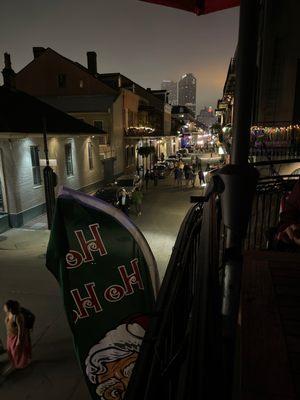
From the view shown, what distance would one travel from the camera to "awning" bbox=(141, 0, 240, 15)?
3284mm

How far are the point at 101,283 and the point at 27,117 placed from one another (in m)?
14.5

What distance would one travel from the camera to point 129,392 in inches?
41.6

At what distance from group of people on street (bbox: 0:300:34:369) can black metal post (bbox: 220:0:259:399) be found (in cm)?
543

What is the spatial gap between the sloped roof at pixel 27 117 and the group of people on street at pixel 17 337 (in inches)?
324

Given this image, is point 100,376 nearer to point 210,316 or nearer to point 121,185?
point 210,316

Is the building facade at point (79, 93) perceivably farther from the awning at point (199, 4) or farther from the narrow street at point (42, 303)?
the awning at point (199, 4)

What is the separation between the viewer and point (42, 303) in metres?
8.40

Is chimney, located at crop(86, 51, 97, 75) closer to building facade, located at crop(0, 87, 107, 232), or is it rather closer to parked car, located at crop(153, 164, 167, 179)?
parked car, located at crop(153, 164, 167, 179)

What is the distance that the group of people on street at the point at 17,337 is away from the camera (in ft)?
19.2

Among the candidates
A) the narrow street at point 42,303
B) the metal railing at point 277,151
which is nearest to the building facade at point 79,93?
the narrow street at point 42,303

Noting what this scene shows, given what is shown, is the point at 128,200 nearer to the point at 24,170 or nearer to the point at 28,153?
the point at 24,170

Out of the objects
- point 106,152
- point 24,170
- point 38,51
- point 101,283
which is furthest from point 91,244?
point 38,51

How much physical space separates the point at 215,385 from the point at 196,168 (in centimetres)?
3243

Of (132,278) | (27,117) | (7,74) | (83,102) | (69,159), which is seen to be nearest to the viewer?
(132,278)
